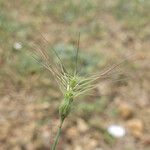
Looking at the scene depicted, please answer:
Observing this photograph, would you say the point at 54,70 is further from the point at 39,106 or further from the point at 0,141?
the point at 39,106

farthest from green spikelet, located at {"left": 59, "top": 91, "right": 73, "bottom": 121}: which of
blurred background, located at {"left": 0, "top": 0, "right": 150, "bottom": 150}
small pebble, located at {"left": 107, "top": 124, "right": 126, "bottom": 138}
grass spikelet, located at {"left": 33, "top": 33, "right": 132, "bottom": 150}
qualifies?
small pebble, located at {"left": 107, "top": 124, "right": 126, "bottom": 138}

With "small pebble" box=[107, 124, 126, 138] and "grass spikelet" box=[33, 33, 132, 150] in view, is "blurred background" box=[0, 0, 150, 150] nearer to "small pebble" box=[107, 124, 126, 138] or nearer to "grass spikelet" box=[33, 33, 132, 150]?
"small pebble" box=[107, 124, 126, 138]

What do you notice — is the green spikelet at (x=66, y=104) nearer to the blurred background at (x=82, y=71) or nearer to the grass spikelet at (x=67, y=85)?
the grass spikelet at (x=67, y=85)

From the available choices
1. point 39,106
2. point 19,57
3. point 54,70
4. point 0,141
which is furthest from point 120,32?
point 54,70

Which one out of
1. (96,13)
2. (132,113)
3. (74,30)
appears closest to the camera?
(132,113)

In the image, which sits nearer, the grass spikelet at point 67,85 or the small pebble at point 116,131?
the grass spikelet at point 67,85

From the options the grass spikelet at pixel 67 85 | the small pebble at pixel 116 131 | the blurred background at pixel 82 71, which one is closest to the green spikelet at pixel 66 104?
the grass spikelet at pixel 67 85

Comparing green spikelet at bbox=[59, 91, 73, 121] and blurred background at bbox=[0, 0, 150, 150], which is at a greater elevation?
green spikelet at bbox=[59, 91, 73, 121]

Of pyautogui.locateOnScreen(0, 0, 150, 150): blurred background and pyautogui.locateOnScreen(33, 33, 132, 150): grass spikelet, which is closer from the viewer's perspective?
pyautogui.locateOnScreen(33, 33, 132, 150): grass spikelet
